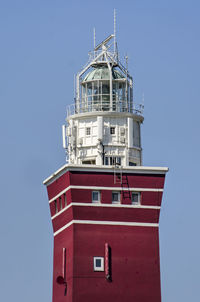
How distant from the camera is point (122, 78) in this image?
95.2 meters

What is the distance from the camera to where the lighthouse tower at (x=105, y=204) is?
88812 millimetres

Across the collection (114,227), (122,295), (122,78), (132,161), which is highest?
(122,78)

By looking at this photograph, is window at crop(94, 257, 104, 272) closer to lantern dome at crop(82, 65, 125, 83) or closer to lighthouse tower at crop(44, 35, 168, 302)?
lighthouse tower at crop(44, 35, 168, 302)

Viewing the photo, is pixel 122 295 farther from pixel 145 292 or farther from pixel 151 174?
pixel 151 174

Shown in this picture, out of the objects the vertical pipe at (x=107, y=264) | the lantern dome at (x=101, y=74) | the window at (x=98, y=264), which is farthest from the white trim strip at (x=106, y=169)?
the lantern dome at (x=101, y=74)

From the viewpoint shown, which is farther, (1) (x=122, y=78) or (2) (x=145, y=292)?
(1) (x=122, y=78)

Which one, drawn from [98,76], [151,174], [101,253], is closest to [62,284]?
[101,253]

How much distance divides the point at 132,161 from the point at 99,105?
562 centimetres

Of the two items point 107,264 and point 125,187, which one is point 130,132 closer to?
point 125,187

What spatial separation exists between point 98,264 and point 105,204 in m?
4.99

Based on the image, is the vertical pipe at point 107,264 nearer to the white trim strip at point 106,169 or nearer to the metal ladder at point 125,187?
the metal ladder at point 125,187

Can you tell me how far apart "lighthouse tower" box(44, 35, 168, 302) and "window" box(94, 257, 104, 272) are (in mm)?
80

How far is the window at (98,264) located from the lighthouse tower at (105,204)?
0.08 m

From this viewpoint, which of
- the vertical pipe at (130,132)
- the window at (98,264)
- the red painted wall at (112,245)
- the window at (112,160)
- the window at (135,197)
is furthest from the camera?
the vertical pipe at (130,132)
